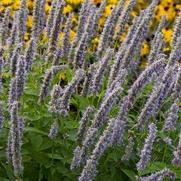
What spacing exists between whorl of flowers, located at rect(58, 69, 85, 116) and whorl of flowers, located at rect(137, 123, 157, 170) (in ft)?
2.01

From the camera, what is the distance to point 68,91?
4.23 m

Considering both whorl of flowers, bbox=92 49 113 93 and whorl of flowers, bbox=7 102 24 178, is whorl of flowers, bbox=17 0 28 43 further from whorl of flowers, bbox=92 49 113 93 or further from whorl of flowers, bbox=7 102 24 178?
whorl of flowers, bbox=7 102 24 178

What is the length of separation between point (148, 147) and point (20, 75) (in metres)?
1.03

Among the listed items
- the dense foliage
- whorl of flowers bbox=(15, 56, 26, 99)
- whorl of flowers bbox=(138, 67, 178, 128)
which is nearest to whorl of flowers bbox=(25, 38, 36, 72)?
the dense foliage

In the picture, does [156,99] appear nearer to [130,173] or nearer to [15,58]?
[130,173]

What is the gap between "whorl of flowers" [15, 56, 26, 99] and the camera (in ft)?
13.7

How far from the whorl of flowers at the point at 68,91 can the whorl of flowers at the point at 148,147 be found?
0.61m

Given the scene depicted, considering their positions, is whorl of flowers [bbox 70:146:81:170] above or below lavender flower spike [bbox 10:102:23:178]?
below

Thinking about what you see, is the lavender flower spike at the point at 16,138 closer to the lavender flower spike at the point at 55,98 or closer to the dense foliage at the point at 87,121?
the dense foliage at the point at 87,121

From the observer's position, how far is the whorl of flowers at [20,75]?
419cm

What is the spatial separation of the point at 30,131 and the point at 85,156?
2.12 feet

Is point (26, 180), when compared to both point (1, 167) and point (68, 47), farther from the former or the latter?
point (68, 47)

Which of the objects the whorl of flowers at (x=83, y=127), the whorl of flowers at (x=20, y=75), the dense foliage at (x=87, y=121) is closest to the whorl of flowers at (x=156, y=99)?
the dense foliage at (x=87, y=121)

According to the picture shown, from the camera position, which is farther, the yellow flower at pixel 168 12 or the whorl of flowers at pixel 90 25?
the yellow flower at pixel 168 12
